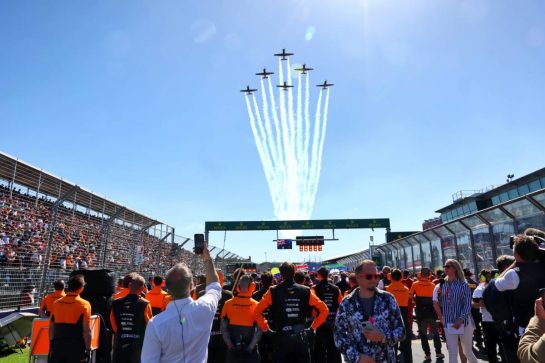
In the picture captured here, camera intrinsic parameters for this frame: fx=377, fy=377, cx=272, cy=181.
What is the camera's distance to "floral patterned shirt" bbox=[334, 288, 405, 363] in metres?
3.60

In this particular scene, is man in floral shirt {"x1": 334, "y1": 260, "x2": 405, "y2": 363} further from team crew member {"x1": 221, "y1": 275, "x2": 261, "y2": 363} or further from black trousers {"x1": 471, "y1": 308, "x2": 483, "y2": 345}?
black trousers {"x1": 471, "y1": 308, "x2": 483, "y2": 345}

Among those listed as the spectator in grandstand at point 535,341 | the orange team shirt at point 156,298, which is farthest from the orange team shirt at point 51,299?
the spectator in grandstand at point 535,341

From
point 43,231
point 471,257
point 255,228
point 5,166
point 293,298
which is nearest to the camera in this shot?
point 293,298

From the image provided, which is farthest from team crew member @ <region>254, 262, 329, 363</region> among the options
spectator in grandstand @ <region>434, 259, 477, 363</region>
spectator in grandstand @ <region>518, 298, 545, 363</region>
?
spectator in grandstand @ <region>518, 298, 545, 363</region>

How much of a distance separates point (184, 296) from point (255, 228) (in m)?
38.7

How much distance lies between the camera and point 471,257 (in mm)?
12789

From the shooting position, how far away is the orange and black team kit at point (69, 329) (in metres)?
5.48

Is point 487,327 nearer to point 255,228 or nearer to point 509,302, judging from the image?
point 509,302

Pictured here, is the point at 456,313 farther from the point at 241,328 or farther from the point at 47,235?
the point at 47,235

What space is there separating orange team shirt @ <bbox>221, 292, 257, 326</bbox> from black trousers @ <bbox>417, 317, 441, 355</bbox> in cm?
477

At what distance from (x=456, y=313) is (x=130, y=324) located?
525cm

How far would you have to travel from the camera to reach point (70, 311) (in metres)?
5.60

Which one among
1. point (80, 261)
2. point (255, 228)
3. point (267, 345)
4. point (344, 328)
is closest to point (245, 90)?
point (255, 228)

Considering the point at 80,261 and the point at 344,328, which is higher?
the point at 80,261
